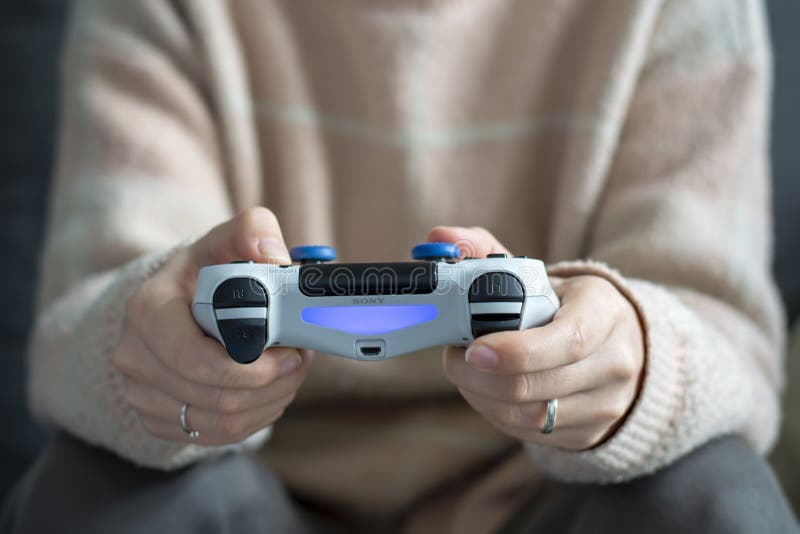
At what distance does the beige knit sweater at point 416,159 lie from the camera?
510mm

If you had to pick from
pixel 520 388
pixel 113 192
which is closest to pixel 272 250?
pixel 520 388

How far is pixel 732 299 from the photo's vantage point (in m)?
0.49

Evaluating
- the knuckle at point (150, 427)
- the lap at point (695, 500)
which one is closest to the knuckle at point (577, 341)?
the lap at point (695, 500)

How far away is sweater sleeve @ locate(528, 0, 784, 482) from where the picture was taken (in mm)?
390

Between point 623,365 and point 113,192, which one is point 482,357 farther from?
point 113,192

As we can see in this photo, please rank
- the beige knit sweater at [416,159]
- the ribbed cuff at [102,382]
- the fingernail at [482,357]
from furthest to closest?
the beige knit sweater at [416,159], the ribbed cuff at [102,382], the fingernail at [482,357]

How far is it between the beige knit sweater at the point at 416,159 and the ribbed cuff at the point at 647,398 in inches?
4.0

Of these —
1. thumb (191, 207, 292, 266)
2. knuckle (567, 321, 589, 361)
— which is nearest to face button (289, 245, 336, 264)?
thumb (191, 207, 292, 266)

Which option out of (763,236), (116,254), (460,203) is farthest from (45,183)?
(763,236)

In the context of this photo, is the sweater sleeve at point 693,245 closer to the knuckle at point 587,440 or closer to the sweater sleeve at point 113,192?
the knuckle at point 587,440

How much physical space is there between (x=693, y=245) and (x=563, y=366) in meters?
0.20

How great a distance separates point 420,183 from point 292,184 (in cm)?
10

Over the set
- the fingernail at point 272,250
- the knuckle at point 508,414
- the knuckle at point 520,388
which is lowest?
the knuckle at point 508,414

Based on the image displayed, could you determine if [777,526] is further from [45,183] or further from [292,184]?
[45,183]
